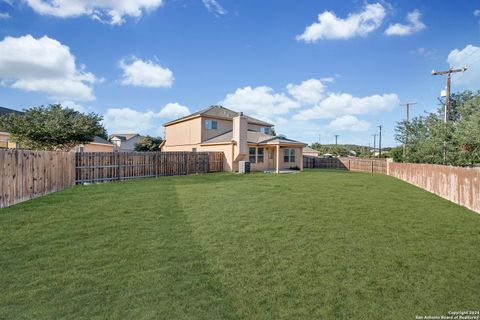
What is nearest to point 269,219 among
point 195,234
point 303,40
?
point 195,234

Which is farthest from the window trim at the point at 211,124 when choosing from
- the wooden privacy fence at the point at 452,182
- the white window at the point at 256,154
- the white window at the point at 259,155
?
the wooden privacy fence at the point at 452,182

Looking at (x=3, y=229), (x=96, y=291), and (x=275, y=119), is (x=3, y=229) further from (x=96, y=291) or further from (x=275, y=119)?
(x=275, y=119)

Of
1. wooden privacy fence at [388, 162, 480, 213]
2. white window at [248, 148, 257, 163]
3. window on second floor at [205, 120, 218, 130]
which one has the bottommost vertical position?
wooden privacy fence at [388, 162, 480, 213]

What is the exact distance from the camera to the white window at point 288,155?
79.7 ft

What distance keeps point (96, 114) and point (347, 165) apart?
26230 millimetres

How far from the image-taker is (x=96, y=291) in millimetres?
3098

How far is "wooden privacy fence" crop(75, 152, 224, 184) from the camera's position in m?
13.6

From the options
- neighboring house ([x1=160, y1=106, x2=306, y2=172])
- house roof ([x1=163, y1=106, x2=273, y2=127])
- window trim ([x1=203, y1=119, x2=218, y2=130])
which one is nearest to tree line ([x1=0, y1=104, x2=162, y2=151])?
neighboring house ([x1=160, y1=106, x2=306, y2=172])

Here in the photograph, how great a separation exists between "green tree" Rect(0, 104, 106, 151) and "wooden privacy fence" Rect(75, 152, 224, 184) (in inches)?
198

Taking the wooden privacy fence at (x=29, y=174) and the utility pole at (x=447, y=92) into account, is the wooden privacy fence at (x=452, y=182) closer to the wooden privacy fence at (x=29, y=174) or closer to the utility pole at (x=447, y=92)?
the utility pole at (x=447, y=92)

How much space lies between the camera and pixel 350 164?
29641 mm

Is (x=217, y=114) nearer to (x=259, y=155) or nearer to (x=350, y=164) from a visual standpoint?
(x=259, y=155)

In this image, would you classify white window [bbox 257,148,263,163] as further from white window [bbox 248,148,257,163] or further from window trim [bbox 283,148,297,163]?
window trim [bbox 283,148,297,163]

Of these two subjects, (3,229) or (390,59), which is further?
(390,59)
